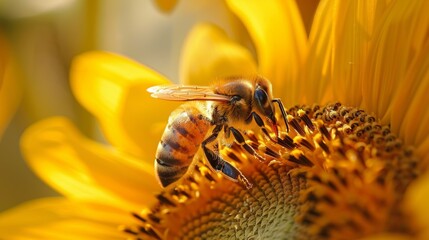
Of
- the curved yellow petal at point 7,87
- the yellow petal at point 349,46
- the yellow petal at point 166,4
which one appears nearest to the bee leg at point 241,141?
the yellow petal at point 349,46

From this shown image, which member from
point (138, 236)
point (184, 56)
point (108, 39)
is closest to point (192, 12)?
point (108, 39)

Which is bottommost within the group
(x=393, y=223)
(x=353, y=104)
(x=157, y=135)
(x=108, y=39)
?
(x=393, y=223)

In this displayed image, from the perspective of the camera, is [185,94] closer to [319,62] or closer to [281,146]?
[281,146]

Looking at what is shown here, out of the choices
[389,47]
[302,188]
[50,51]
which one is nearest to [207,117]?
[302,188]

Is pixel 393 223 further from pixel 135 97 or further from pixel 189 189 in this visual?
pixel 135 97

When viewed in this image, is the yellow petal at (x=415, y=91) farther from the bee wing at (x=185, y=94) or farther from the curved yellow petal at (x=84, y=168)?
the curved yellow petal at (x=84, y=168)
